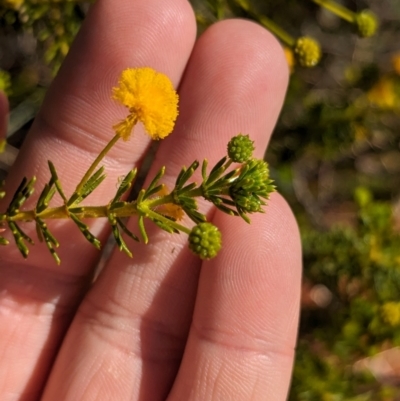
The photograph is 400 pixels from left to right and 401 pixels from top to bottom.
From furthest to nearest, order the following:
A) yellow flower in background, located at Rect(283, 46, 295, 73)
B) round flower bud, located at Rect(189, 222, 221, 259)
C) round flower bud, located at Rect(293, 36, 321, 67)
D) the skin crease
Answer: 1. yellow flower in background, located at Rect(283, 46, 295, 73)
2. round flower bud, located at Rect(293, 36, 321, 67)
3. the skin crease
4. round flower bud, located at Rect(189, 222, 221, 259)

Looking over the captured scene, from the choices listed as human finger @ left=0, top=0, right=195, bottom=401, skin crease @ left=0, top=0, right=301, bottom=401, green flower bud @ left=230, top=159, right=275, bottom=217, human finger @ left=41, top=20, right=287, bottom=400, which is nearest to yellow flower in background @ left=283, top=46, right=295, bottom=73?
skin crease @ left=0, top=0, right=301, bottom=401

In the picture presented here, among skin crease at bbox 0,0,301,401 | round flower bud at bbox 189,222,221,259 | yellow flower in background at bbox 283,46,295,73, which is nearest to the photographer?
round flower bud at bbox 189,222,221,259

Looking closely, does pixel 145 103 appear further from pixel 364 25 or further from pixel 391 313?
pixel 391 313

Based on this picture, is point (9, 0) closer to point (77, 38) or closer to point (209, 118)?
point (77, 38)

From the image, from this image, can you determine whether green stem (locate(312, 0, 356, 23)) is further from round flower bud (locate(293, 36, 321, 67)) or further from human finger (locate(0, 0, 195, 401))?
human finger (locate(0, 0, 195, 401))

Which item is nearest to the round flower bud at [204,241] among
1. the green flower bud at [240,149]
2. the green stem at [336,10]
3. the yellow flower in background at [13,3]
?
the green flower bud at [240,149]

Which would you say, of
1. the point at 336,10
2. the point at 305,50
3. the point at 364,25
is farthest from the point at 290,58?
the point at 364,25

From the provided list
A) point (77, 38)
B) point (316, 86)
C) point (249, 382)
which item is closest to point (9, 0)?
point (77, 38)
